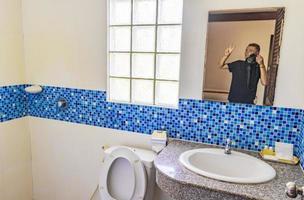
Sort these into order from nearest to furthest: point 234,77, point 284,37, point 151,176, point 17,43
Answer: point 284,37, point 234,77, point 151,176, point 17,43

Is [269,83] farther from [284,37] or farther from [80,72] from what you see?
[80,72]

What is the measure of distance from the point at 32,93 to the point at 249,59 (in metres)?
1.81

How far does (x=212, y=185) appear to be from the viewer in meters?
1.17

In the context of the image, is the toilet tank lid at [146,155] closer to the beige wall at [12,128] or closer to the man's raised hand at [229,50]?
the man's raised hand at [229,50]

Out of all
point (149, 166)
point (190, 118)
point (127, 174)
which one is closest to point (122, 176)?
point (127, 174)

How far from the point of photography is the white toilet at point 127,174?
1640 millimetres

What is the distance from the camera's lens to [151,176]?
1670 millimetres

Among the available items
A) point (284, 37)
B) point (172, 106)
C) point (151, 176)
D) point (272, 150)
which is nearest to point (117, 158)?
point (151, 176)

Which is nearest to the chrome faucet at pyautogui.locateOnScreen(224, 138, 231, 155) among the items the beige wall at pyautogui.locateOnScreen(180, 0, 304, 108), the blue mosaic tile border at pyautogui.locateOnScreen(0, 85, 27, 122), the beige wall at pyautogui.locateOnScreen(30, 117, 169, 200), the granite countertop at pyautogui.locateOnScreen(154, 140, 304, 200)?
the granite countertop at pyautogui.locateOnScreen(154, 140, 304, 200)

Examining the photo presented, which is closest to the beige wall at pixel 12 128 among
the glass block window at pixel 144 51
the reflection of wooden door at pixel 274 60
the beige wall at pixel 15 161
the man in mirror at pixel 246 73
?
the beige wall at pixel 15 161

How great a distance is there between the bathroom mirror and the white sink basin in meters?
0.35

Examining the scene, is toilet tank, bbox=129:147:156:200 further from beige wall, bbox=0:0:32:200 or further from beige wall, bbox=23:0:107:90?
beige wall, bbox=0:0:32:200

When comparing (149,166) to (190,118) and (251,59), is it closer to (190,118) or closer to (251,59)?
(190,118)

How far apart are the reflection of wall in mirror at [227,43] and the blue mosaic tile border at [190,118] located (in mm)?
103
